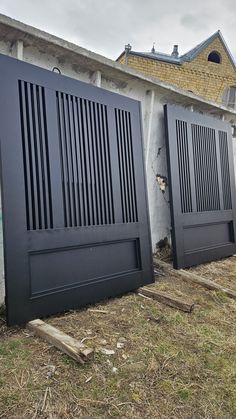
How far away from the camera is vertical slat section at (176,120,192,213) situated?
3.10 metres

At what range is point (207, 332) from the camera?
195 cm

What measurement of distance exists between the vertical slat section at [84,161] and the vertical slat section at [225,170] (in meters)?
1.80

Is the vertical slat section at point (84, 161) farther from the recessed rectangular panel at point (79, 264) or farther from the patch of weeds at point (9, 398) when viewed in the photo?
the patch of weeds at point (9, 398)

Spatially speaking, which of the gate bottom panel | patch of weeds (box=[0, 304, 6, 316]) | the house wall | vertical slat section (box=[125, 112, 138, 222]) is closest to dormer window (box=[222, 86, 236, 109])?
the house wall

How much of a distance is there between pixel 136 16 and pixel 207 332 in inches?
206

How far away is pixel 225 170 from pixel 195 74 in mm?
6983

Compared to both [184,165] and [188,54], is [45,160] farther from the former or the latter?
[188,54]

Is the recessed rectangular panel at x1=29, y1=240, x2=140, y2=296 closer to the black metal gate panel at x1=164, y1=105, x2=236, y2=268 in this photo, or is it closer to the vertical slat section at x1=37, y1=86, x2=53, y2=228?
the vertical slat section at x1=37, y1=86, x2=53, y2=228

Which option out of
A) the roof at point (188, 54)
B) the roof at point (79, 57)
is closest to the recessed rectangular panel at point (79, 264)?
the roof at point (79, 57)

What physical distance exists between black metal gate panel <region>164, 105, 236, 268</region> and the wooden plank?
90 mm

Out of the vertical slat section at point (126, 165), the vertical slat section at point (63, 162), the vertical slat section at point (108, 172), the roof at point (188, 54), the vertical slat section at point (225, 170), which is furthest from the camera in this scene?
the roof at point (188, 54)

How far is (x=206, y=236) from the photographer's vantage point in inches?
131

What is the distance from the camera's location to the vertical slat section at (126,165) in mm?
2477

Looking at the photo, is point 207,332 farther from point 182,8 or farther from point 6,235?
point 182,8
